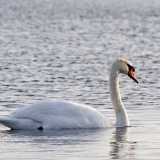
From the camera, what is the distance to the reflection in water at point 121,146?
1390 cm

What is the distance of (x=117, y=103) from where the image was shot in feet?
57.8

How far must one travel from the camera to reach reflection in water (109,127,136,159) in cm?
1390

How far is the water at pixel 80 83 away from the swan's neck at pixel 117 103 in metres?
0.24

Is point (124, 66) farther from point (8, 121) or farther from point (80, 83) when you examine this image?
point (80, 83)

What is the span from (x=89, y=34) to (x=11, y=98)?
25.8 m

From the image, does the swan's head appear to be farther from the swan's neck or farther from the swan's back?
the swan's back

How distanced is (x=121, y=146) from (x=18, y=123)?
2.27m

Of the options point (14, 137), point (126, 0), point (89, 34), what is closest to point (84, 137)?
point (14, 137)

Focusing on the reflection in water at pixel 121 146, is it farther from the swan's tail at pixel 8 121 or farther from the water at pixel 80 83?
the swan's tail at pixel 8 121

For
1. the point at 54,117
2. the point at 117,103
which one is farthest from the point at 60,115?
the point at 117,103

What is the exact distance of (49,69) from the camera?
27359mm

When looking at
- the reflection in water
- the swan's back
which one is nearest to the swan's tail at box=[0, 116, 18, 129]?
the swan's back

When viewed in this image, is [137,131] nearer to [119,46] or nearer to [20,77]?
[20,77]

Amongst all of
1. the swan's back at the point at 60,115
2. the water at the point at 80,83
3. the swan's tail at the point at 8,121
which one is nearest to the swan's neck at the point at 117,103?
the water at the point at 80,83
